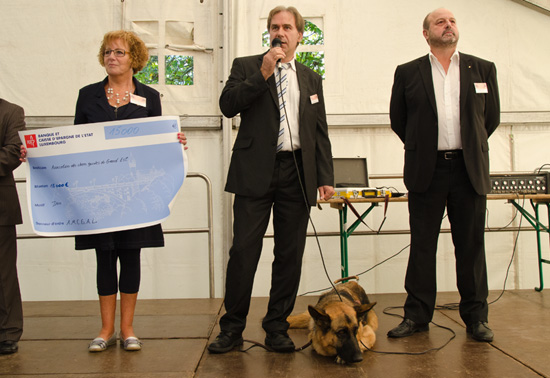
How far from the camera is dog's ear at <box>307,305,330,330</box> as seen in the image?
2.21 m

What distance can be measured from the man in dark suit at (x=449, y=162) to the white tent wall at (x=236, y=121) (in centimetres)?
163

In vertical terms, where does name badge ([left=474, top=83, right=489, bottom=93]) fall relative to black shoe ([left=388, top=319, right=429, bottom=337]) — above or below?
above

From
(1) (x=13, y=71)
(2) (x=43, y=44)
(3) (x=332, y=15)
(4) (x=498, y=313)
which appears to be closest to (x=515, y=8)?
(3) (x=332, y=15)

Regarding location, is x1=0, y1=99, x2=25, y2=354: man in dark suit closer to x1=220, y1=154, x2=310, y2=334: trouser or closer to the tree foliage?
x1=220, y1=154, x2=310, y2=334: trouser

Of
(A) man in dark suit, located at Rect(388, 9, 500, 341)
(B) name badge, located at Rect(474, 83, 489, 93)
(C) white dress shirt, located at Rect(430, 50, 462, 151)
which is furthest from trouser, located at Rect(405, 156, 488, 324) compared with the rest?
(B) name badge, located at Rect(474, 83, 489, 93)

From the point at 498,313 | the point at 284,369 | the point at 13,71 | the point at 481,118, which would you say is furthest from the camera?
the point at 13,71

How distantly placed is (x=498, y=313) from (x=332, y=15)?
117 inches

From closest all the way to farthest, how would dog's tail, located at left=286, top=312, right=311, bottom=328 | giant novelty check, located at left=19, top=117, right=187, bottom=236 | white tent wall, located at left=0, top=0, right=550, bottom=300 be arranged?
giant novelty check, located at left=19, top=117, right=187, bottom=236 → dog's tail, located at left=286, top=312, right=311, bottom=328 → white tent wall, located at left=0, top=0, right=550, bottom=300

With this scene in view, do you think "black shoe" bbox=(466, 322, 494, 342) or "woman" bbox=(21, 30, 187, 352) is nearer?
"woman" bbox=(21, 30, 187, 352)

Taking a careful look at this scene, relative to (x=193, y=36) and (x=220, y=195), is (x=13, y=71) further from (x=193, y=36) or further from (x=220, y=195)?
(x=220, y=195)

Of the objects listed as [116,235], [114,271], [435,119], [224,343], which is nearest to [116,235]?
[116,235]

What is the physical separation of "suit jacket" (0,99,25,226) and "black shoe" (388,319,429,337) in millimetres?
2249

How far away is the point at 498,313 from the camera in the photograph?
3322mm

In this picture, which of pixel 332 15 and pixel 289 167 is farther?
pixel 332 15
